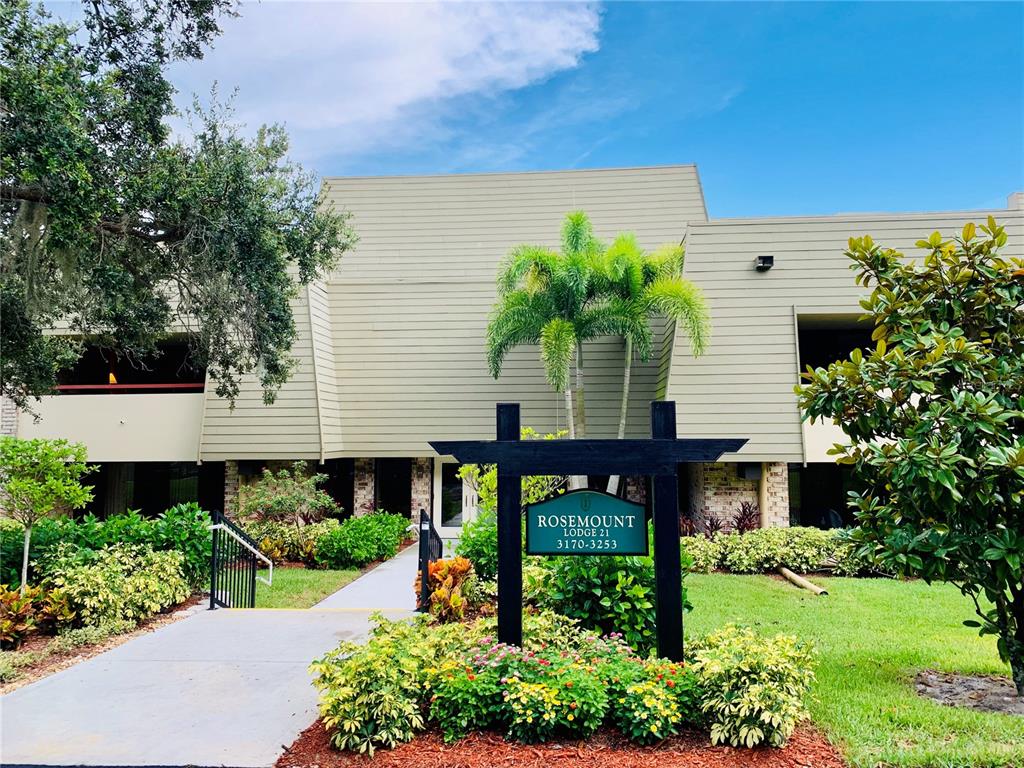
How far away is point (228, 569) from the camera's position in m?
9.36

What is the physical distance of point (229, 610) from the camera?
8.78m

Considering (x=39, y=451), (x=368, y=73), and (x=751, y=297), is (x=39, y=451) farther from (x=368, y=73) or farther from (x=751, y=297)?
(x=751, y=297)

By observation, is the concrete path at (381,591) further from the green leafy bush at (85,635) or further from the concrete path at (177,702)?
the green leafy bush at (85,635)

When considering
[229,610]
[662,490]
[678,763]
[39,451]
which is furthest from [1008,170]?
[39,451]

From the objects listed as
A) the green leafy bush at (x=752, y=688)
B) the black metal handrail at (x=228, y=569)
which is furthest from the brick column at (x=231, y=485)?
the green leafy bush at (x=752, y=688)

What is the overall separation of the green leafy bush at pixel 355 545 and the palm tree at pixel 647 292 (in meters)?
5.24

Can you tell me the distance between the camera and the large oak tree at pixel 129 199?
6582 millimetres

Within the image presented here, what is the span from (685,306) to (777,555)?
4788 millimetres

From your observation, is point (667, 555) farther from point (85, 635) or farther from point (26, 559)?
point (26, 559)

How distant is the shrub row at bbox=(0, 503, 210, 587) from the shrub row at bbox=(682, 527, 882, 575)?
8.03 metres

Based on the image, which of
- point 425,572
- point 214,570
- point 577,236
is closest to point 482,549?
point 425,572

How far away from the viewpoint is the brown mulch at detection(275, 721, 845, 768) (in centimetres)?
412

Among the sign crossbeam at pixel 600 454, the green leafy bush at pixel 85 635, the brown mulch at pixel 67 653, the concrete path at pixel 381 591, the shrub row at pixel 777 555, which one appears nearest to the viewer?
the sign crossbeam at pixel 600 454

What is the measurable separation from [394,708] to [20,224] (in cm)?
745
